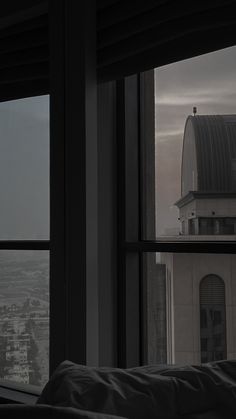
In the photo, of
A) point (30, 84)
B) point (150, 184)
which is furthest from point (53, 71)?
point (150, 184)

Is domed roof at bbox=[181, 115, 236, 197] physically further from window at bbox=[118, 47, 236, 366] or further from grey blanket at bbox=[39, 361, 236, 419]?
grey blanket at bbox=[39, 361, 236, 419]

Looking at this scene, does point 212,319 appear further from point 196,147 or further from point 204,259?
point 196,147

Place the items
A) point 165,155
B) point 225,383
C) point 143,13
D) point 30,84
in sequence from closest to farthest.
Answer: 1. point 225,383
2. point 143,13
3. point 165,155
4. point 30,84

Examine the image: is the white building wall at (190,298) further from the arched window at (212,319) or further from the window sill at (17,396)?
the window sill at (17,396)

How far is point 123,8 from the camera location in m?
2.05

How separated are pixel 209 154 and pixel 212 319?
609mm

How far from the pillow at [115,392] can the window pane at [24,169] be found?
1.18m

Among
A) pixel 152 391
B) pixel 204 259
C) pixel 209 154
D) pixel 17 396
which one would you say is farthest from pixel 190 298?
pixel 17 396

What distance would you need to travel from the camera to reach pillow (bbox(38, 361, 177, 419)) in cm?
124

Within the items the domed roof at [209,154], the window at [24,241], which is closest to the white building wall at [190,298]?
the domed roof at [209,154]

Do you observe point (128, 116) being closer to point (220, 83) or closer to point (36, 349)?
point (220, 83)

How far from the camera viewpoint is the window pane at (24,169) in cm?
253

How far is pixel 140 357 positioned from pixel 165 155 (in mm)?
817

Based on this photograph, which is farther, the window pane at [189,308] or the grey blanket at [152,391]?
the window pane at [189,308]
